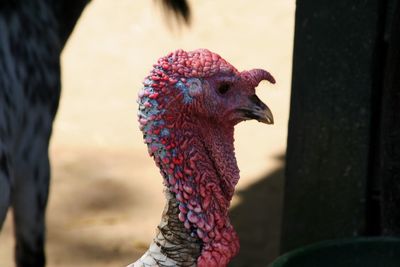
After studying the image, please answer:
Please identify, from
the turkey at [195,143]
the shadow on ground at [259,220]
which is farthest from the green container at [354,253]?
the shadow on ground at [259,220]

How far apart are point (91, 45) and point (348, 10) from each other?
336cm

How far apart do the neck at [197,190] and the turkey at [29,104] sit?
1.36 m

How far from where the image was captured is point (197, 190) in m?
1.99

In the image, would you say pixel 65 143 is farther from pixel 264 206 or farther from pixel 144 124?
pixel 144 124

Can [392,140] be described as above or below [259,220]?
above

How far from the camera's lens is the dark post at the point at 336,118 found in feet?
10.6

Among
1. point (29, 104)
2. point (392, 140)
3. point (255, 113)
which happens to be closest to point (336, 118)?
point (392, 140)

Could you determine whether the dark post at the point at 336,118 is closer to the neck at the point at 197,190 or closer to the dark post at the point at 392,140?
the dark post at the point at 392,140

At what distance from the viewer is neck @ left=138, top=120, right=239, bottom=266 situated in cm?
196

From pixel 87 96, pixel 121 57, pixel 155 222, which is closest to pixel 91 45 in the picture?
pixel 121 57

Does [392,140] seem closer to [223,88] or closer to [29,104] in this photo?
[223,88]

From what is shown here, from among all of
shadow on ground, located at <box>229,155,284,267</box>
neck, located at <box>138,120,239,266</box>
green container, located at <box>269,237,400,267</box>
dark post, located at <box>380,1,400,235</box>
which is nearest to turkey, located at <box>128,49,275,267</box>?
neck, located at <box>138,120,239,266</box>

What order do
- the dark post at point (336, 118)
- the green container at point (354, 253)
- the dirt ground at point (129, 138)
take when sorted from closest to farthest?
the green container at point (354, 253) < the dark post at point (336, 118) < the dirt ground at point (129, 138)

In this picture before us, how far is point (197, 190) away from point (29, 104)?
63.1 inches
